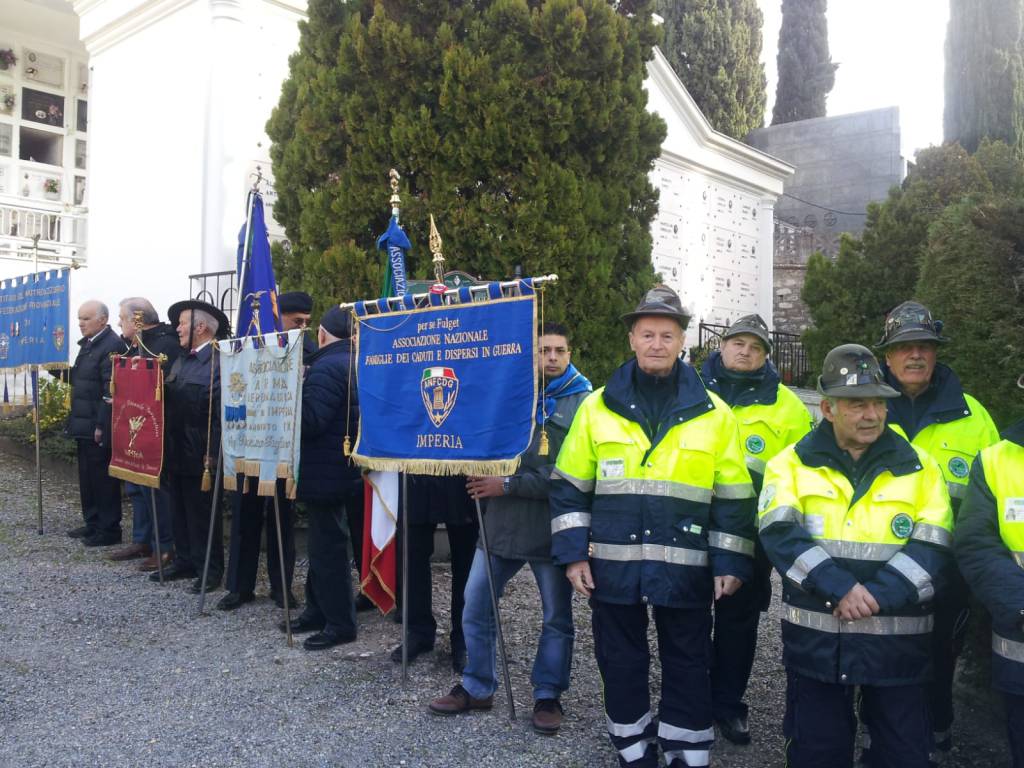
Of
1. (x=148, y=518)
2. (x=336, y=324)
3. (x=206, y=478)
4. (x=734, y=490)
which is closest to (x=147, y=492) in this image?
(x=148, y=518)

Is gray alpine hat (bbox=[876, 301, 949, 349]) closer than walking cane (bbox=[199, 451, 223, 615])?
Yes

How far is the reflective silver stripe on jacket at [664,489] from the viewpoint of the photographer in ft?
11.0

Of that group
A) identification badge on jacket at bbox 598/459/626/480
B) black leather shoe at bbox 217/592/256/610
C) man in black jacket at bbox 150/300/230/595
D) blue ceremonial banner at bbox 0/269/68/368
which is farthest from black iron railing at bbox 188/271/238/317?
identification badge on jacket at bbox 598/459/626/480

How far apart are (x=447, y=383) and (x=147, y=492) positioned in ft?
12.7

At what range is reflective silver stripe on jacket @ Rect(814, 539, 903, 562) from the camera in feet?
9.62

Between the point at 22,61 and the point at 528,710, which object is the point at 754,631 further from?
the point at 22,61

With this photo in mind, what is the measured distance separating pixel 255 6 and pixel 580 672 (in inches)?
342

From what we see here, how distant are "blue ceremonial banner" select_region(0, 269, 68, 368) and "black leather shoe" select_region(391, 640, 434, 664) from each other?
189 inches

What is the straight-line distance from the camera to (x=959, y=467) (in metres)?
3.48

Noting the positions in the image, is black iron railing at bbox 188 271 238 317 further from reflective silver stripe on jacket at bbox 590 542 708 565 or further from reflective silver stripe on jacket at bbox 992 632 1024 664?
reflective silver stripe on jacket at bbox 992 632 1024 664

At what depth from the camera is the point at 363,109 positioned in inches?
291

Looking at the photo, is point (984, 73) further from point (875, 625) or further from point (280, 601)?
point (875, 625)

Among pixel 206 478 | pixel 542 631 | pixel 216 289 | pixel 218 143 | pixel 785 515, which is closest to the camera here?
pixel 785 515

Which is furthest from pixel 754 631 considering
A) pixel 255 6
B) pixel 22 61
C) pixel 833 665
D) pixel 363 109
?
pixel 22 61
